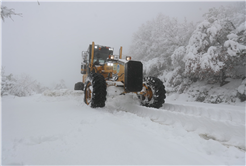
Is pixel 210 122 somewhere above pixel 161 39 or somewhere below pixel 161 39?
below

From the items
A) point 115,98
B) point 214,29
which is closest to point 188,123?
point 115,98

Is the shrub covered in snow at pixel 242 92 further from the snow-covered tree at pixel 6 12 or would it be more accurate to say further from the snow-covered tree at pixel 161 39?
the snow-covered tree at pixel 6 12

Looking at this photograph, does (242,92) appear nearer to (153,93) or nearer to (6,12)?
(153,93)

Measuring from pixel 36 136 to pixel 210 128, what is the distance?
2677 mm

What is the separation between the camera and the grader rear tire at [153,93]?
14.4 ft

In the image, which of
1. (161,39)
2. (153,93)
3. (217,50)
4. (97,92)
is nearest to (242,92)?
(217,50)

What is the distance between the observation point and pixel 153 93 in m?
4.49

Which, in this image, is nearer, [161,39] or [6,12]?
[6,12]

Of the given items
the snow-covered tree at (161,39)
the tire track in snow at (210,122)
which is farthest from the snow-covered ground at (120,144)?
the snow-covered tree at (161,39)

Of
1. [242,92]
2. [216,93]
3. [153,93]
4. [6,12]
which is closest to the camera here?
[6,12]

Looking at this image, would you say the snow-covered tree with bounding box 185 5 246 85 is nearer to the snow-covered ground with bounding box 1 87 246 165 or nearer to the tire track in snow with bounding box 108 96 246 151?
the tire track in snow with bounding box 108 96 246 151

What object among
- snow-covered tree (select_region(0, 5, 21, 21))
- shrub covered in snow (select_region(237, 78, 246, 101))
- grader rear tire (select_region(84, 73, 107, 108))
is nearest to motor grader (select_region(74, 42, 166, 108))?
grader rear tire (select_region(84, 73, 107, 108))

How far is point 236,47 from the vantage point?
571 cm

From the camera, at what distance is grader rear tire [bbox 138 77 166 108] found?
4.38 meters
